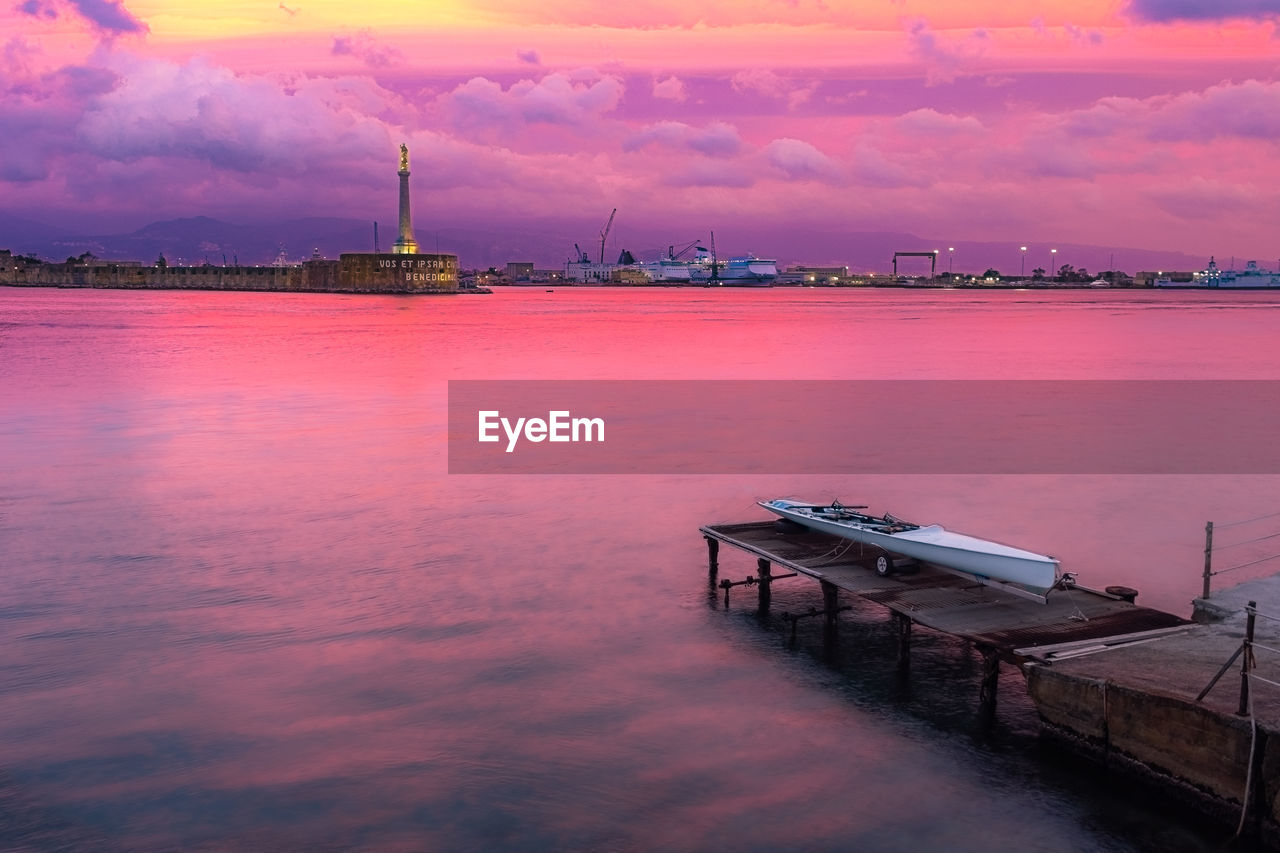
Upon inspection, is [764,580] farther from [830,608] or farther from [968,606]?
[968,606]

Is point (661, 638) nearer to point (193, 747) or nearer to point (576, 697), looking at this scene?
point (576, 697)

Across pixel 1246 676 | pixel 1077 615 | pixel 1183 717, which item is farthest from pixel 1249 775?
pixel 1077 615

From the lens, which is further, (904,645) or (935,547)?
(935,547)

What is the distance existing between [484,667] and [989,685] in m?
9.32

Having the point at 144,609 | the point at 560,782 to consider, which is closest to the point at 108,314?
the point at 144,609

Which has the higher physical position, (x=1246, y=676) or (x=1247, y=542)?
(x=1246, y=676)

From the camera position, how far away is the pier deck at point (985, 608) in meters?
18.4

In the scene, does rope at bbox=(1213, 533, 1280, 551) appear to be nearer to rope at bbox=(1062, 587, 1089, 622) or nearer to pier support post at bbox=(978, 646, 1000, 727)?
rope at bbox=(1062, 587, 1089, 622)

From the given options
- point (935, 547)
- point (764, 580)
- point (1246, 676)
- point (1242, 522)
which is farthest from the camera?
point (1242, 522)

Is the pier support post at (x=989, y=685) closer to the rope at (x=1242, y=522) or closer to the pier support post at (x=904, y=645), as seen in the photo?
the pier support post at (x=904, y=645)

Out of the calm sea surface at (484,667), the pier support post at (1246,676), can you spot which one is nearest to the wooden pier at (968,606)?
the calm sea surface at (484,667)

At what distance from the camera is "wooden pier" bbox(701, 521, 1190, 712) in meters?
18.5

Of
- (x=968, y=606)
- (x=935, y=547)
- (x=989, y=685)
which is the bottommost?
(x=989, y=685)

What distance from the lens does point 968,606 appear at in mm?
20703
